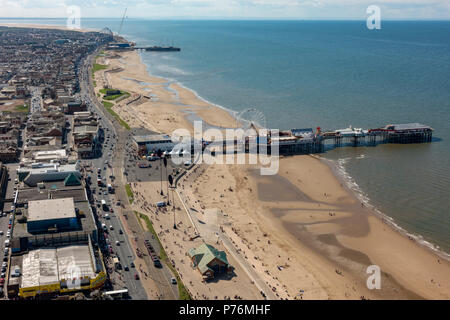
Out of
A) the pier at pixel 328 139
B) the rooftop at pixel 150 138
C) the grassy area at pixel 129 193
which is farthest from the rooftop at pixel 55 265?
the pier at pixel 328 139

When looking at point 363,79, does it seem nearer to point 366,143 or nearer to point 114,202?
point 366,143

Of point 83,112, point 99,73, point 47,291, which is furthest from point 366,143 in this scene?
point 99,73

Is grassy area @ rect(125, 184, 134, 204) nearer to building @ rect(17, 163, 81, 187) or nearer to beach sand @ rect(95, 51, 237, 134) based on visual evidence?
building @ rect(17, 163, 81, 187)

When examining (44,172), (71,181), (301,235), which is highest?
(44,172)

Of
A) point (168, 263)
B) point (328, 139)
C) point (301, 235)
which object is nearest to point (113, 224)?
point (168, 263)

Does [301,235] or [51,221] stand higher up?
[51,221]

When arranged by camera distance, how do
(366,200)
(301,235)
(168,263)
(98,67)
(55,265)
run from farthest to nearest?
(98,67) < (366,200) < (301,235) < (168,263) < (55,265)

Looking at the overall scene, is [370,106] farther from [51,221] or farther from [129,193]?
[51,221]
